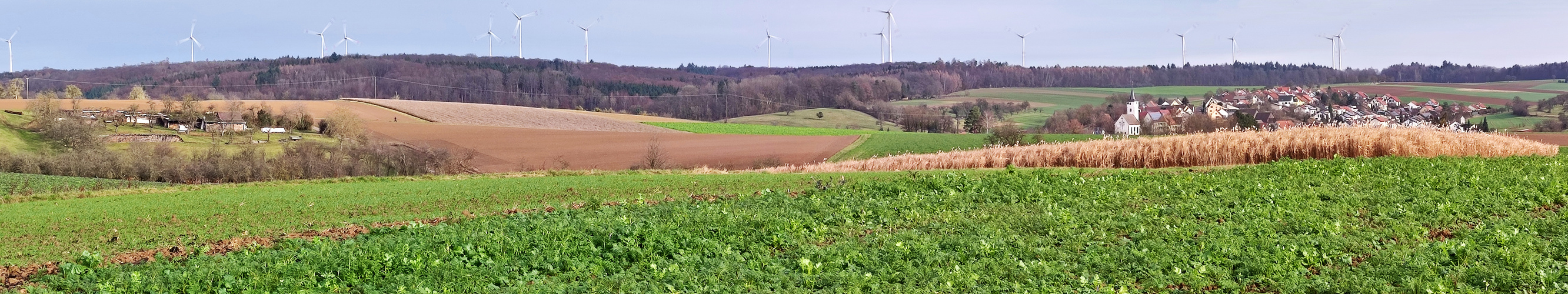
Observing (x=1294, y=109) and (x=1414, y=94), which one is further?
(x=1414, y=94)

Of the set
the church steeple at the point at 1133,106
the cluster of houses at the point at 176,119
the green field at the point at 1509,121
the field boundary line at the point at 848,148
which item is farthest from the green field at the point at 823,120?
the green field at the point at 1509,121

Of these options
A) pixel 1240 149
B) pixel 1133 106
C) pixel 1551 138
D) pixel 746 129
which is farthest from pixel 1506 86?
pixel 1240 149

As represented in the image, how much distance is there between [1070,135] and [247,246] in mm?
57075

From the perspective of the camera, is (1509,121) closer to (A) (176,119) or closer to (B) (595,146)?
(B) (595,146)

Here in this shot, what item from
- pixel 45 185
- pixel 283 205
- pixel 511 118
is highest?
pixel 511 118

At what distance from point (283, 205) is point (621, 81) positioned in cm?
16313

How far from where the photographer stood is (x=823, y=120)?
125000 millimetres

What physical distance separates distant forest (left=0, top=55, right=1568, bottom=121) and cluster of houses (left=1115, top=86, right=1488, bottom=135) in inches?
1246

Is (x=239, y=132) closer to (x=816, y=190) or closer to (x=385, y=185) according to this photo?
(x=385, y=185)

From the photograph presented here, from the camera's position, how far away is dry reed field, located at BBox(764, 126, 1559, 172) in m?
31.4

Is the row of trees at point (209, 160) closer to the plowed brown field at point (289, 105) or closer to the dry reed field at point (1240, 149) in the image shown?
the plowed brown field at point (289, 105)

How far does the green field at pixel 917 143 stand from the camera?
5775 cm

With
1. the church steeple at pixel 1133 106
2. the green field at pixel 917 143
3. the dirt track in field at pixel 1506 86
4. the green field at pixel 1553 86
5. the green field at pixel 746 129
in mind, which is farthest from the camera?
the dirt track in field at pixel 1506 86

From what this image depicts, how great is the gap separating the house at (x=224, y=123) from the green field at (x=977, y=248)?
5414 cm
